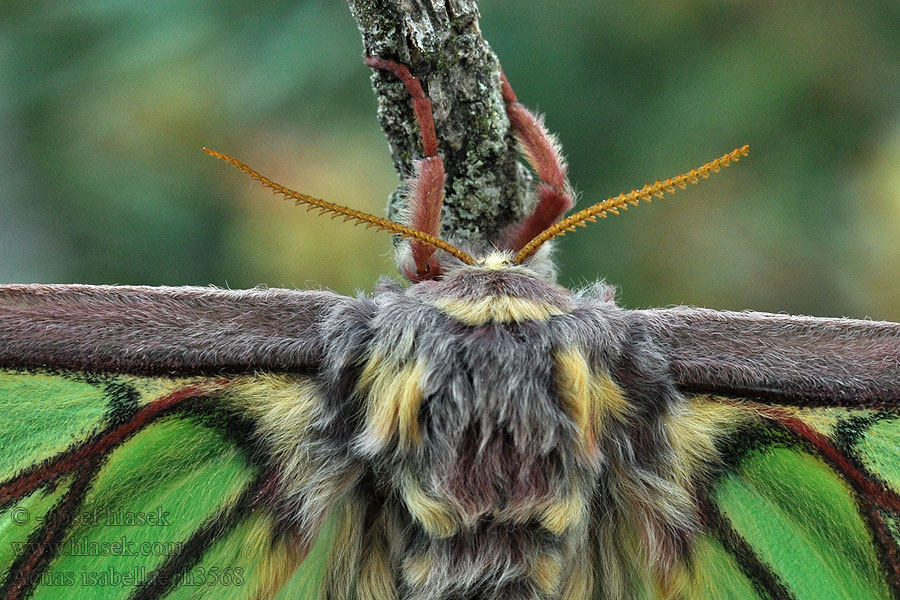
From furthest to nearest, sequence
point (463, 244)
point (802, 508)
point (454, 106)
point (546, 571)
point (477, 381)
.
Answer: point (463, 244) < point (454, 106) < point (802, 508) < point (546, 571) < point (477, 381)

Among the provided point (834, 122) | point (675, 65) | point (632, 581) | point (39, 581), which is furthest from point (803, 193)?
point (39, 581)

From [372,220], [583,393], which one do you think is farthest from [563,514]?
[372,220]

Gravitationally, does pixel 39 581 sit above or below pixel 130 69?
below

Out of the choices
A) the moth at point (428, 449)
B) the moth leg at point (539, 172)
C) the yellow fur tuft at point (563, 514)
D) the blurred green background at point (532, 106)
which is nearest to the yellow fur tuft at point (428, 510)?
the moth at point (428, 449)

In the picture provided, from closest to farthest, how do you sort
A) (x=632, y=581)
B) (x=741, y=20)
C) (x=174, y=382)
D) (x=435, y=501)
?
(x=435, y=501), (x=174, y=382), (x=632, y=581), (x=741, y=20)

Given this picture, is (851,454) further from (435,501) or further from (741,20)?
(741,20)

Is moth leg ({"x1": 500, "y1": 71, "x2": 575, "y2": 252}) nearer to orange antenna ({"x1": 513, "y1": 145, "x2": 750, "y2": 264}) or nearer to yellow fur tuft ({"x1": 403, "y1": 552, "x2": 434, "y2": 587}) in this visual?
orange antenna ({"x1": 513, "y1": 145, "x2": 750, "y2": 264})

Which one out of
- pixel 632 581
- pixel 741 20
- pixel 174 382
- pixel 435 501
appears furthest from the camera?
pixel 741 20

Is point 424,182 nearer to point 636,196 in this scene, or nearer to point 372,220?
point 372,220
